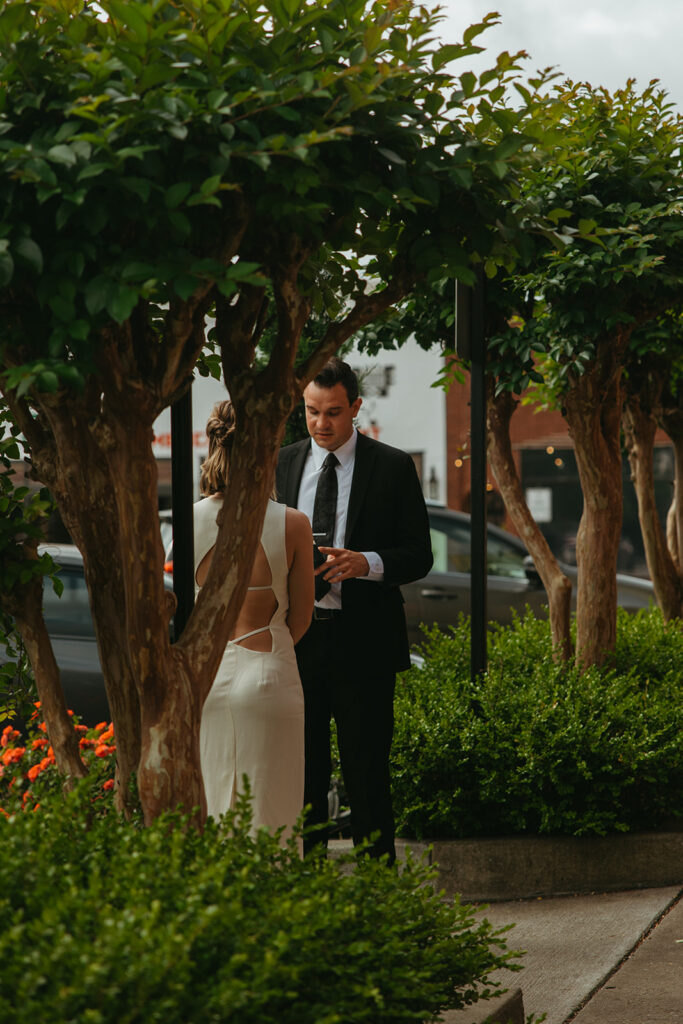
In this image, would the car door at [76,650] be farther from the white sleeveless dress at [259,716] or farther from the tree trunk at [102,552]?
the tree trunk at [102,552]

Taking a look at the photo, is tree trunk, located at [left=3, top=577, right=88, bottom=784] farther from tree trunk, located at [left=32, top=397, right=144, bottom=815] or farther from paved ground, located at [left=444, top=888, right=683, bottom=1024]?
paved ground, located at [left=444, top=888, right=683, bottom=1024]

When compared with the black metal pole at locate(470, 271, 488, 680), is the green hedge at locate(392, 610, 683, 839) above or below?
below

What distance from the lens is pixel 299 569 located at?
3332 mm

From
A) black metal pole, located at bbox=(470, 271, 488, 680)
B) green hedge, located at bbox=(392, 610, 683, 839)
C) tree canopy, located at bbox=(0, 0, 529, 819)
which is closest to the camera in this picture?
tree canopy, located at bbox=(0, 0, 529, 819)

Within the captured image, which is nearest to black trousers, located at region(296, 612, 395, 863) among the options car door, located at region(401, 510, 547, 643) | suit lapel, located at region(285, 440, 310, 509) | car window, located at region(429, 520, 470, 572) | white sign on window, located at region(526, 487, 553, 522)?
suit lapel, located at region(285, 440, 310, 509)

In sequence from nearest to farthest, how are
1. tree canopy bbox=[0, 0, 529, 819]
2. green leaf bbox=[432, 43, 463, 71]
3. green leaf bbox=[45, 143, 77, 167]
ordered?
green leaf bbox=[45, 143, 77, 167] → tree canopy bbox=[0, 0, 529, 819] → green leaf bbox=[432, 43, 463, 71]

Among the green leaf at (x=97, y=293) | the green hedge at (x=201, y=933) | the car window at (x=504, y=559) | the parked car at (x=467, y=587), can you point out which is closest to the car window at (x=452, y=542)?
the parked car at (x=467, y=587)

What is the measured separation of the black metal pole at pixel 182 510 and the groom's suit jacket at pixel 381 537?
0.86 meters

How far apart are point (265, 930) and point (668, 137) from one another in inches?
168

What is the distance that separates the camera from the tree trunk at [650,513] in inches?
285

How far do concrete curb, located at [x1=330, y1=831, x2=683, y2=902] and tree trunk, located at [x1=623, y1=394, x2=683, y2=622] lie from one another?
9.88 feet

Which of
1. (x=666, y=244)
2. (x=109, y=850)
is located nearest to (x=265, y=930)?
(x=109, y=850)

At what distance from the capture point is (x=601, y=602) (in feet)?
19.5

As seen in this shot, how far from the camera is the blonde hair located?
10.7ft
